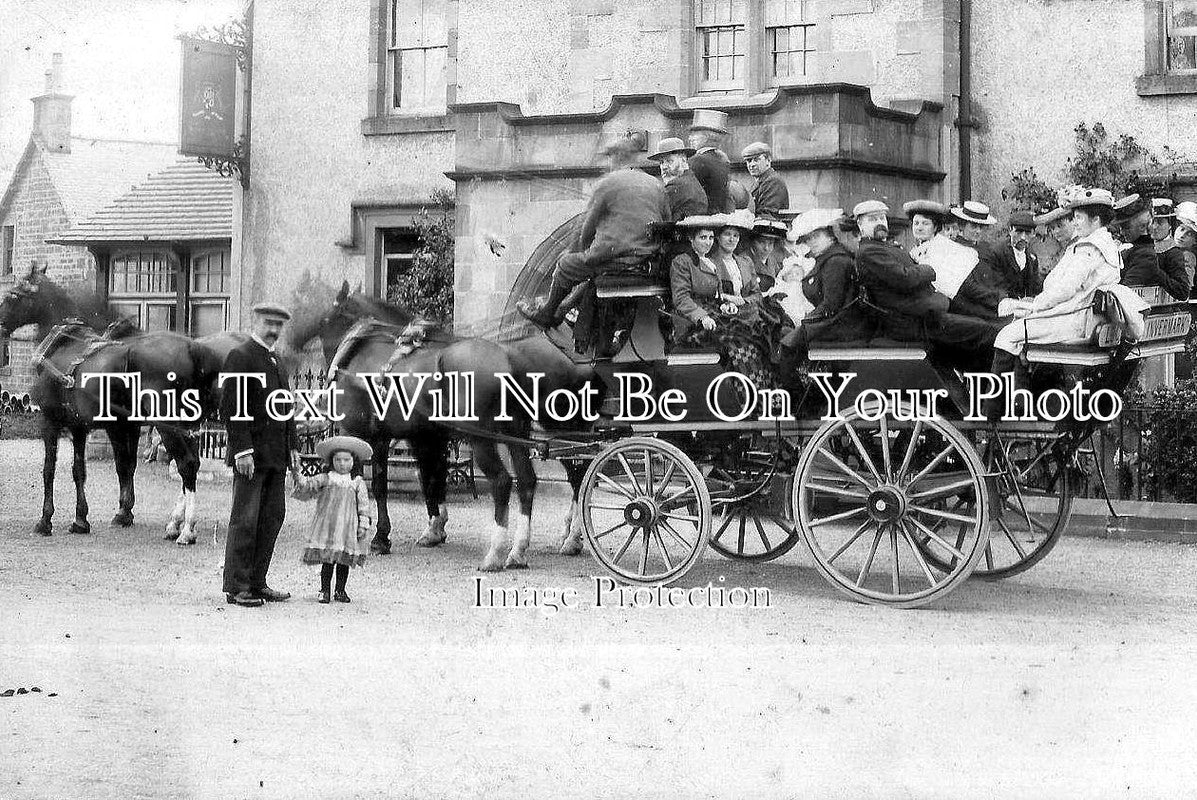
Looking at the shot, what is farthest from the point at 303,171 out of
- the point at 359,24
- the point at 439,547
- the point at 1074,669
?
the point at 1074,669

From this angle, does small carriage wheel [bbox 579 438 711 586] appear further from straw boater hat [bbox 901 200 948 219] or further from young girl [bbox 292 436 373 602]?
straw boater hat [bbox 901 200 948 219]

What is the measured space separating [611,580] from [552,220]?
7294 mm

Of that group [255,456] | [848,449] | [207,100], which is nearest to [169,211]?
[207,100]

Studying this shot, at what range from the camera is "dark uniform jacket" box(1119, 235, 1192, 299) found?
8.48 metres

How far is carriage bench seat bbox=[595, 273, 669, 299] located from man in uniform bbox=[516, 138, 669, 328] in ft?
0.25

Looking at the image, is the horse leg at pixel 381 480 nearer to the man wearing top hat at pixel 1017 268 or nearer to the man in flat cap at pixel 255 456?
the man in flat cap at pixel 255 456

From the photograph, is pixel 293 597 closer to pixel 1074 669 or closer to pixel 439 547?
pixel 439 547

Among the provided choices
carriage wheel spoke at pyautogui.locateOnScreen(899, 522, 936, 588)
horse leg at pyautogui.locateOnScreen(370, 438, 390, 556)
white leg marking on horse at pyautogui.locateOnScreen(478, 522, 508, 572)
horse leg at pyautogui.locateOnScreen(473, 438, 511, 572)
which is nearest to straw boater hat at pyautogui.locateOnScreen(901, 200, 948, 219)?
carriage wheel spoke at pyautogui.locateOnScreen(899, 522, 936, 588)

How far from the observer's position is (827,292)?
8688mm

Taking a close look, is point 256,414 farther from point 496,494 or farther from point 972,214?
point 972,214

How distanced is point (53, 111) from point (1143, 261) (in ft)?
21.5

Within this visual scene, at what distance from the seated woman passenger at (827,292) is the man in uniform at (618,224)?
100 centimetres

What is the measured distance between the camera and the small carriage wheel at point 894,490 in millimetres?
8148

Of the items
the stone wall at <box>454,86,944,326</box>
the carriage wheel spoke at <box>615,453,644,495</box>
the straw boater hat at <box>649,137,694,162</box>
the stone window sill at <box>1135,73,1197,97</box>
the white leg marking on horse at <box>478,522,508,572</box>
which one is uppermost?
the stone window sill at <box>1135,73,1197,97</box>
